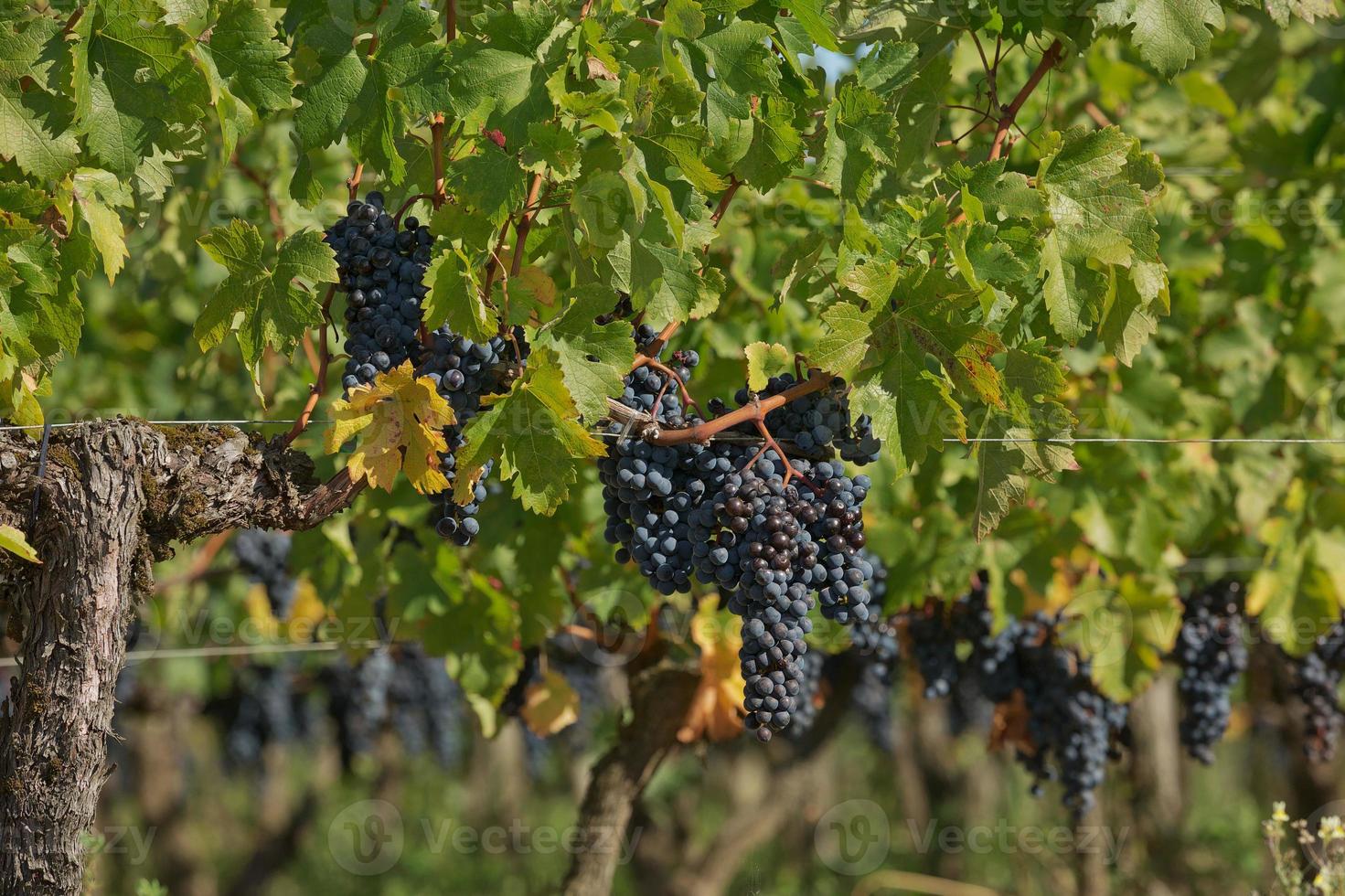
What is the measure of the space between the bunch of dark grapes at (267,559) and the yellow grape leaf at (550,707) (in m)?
1.61

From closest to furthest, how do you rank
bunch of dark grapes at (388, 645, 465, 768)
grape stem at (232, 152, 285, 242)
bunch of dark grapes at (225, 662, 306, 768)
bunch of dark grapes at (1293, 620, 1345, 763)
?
grape stem at (232, 152, 285, 242) → bunch of dark grapes at (1293, 620, 1345, 763) → bunch of dark grapes at (225, 662, 306, 768) → bunch of dark grapes at (388, 645, 465, 768)

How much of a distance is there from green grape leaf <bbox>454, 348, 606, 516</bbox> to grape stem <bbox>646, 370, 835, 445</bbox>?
24 centimetres

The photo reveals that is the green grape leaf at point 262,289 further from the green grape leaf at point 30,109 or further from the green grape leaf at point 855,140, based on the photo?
the green grape leaf at point 855,140

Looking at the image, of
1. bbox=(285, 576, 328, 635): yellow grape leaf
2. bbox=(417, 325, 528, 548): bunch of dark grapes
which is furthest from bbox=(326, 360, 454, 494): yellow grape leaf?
bbox=(285, 576, 328, 635): yellow grape leaf

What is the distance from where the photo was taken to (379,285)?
283cm

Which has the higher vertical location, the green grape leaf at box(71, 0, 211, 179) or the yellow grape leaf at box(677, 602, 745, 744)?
the green grape leaf at box(71, 0, 211, 179)

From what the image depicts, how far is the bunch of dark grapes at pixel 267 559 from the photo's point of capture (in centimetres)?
588

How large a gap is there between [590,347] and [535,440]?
8.8 inches

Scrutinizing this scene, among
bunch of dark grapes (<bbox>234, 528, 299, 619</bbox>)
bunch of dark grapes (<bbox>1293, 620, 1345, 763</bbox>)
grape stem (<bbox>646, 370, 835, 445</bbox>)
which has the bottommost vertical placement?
bunch of dark grapes (<bbox>1293, 620, 1345, 763</bbox>)

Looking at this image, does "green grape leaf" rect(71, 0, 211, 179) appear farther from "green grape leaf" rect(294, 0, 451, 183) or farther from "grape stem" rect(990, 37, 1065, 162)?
"grape stem" rect(990, 37, 1065, 162)

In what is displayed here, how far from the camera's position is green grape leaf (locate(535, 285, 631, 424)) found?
261 cm

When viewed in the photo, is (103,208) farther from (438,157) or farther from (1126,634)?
(1126,634)

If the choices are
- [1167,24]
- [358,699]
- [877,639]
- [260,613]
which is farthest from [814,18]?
[358,699]

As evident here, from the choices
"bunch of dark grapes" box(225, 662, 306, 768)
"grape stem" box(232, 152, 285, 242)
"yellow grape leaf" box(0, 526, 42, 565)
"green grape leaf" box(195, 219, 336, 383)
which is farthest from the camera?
"bunch of dark grapes" box(225, 662, 306, 768)
